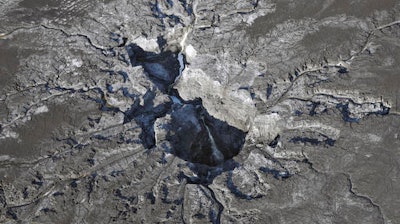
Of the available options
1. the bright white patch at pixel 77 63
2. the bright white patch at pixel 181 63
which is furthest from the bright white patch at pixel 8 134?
the bright white patch at pixel 181 63

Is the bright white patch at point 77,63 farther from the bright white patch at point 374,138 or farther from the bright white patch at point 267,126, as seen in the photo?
the bright white patch at point 374,138

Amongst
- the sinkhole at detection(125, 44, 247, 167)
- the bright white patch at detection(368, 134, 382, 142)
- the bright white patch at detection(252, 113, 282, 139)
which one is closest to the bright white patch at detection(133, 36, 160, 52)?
the sinkhole at detection(125, 44, 247, 167)

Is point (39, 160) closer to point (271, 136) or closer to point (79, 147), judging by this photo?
point (79, 147)

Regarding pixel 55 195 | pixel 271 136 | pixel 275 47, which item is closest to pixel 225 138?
pixel 271 136

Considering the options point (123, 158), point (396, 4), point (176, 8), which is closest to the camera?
point (123, 158)

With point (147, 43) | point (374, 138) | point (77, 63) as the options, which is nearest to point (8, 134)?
point (77, 63)

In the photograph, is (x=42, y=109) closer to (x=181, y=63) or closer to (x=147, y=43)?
(x=147, y=43)
